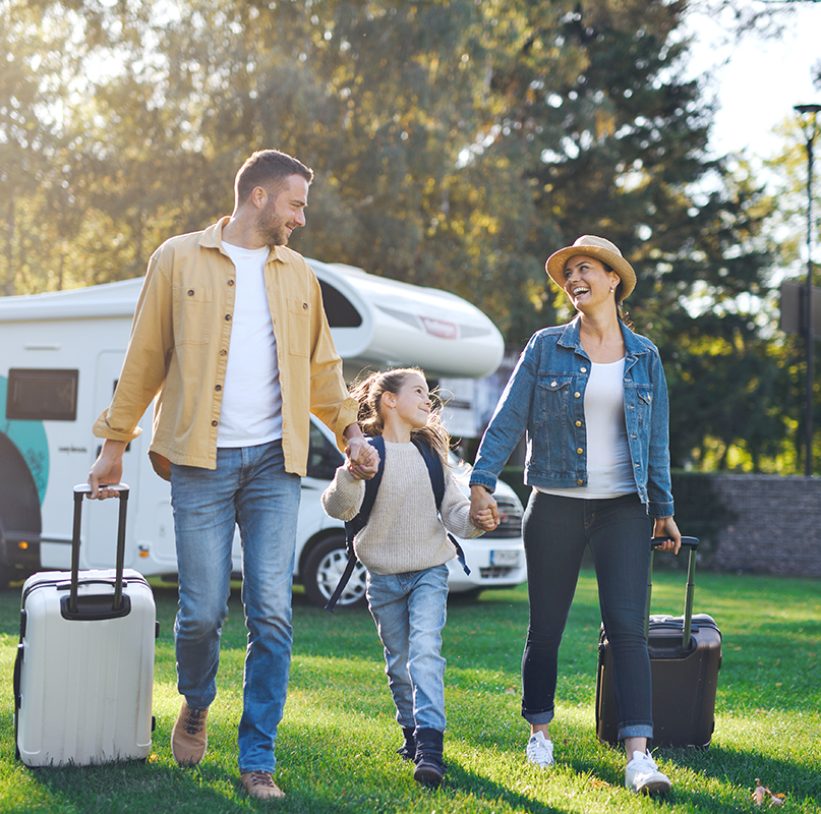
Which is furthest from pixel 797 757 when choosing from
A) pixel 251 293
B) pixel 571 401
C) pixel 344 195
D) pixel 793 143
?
pixel 793 143

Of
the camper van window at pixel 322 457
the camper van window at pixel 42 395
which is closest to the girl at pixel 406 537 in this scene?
the camper van window at pixel 322 457

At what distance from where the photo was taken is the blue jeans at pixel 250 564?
14.5ft

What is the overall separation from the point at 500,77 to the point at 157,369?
81.1 feet

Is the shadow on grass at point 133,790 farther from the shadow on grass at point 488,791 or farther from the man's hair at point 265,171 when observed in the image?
the man's hair at point 265,171

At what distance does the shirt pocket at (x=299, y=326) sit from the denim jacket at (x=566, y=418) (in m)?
0.86

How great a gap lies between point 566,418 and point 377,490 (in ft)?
2.51

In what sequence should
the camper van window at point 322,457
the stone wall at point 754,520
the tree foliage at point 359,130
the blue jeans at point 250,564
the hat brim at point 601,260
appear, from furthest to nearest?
the tree foliage at point 359,130, the stone wall at point 754,520, the camper van window at point 322,457, the hat brim at point 601,260, the blue jeans at point 250,564

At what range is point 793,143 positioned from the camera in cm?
4109

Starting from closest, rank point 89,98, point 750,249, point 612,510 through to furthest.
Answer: point 612,510
point 89,98
point 750,249

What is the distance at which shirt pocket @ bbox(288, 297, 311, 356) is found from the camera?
4582 mm

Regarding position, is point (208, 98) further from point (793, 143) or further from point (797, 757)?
point (793, 143)

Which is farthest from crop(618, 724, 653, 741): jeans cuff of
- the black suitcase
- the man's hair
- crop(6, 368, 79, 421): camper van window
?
crop(6, 368, 79, 421): camper van window

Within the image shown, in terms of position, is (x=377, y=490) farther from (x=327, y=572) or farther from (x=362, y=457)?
(x=327, y=572)

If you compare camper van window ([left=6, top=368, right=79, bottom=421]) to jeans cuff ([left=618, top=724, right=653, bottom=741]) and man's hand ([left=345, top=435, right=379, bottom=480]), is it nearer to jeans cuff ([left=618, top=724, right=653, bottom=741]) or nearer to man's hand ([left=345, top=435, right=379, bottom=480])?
man's hand ([left=345, top=435, right=379, bottom=480])
